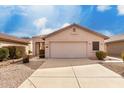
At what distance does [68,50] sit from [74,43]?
1.13 metres

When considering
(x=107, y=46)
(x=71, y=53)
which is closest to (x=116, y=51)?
(x=107, y=46)

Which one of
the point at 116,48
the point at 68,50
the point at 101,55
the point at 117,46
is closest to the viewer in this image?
the point at 101,55

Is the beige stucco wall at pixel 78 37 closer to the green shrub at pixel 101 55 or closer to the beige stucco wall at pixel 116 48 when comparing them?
the green shrub at pixel 101 55

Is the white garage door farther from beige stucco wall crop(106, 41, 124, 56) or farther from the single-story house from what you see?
beige stucco wall crop(106, 41, 124, 56)

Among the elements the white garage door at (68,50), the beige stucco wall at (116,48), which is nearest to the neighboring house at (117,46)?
the beige stucco wall at (116,48)

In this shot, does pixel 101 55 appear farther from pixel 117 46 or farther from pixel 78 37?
pixel 117 46

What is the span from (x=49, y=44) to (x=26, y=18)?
50.3 ft

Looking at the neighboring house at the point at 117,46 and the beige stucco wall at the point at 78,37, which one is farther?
the neighboring house at the point at 117,46

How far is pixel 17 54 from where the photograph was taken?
21.0m

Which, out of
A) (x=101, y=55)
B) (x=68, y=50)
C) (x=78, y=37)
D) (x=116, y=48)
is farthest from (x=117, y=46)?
(x=68, y=50)

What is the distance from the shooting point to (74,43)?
2138cm

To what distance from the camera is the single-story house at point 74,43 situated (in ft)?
69.6
